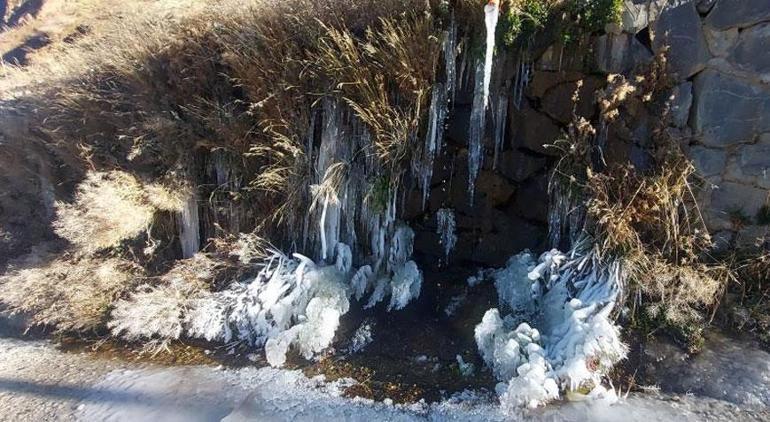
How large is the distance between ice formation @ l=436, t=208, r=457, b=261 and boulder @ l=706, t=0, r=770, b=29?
8.18 feet

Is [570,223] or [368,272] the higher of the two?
[570,223]

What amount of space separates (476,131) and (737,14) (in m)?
2.03

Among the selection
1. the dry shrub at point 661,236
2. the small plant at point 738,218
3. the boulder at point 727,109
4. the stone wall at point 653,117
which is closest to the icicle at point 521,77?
the stone wall at point 653,117

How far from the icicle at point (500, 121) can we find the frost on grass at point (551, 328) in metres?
0.98

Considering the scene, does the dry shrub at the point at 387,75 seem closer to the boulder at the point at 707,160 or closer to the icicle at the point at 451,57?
the icicle at the point at 451,57

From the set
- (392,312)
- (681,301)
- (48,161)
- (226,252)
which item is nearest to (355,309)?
(392,312)

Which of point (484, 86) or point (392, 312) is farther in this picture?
point (392, 312)

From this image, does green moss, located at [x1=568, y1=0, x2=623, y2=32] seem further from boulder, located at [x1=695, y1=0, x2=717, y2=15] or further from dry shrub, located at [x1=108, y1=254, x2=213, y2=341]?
dry shrub, located at [x1=108, y1=254, x2=213, y2=341]

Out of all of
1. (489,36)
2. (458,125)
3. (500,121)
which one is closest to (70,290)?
(458,125)

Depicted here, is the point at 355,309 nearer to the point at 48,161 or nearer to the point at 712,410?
the point at 712,410

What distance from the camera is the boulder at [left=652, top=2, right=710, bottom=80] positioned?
3576 millimetres

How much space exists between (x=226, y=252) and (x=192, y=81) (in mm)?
1737

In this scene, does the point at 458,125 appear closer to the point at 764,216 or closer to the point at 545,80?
the point at 545,80

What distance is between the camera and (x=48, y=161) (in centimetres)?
542
